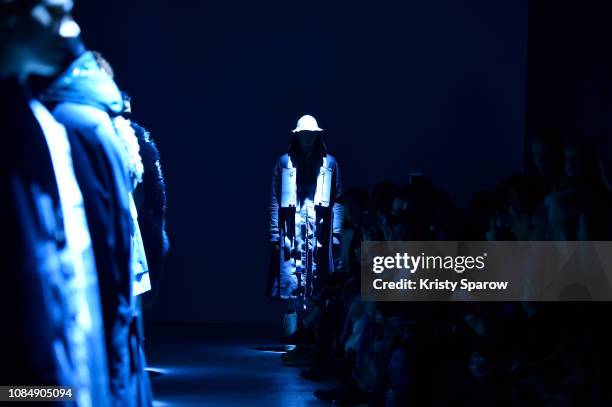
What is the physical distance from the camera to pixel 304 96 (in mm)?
9445

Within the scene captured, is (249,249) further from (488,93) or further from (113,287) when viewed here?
(113,287)

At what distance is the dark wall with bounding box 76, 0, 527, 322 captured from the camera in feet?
30.7

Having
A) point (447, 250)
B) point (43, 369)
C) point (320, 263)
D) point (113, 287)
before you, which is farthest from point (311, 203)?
point (43, 369)

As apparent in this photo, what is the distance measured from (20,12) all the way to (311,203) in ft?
19.9

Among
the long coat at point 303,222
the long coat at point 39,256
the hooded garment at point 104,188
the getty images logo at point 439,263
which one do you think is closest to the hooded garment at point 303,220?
the long coat at point 303,222

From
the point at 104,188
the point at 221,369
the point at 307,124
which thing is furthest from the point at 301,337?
the point at 104,188

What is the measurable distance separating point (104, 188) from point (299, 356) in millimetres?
4445

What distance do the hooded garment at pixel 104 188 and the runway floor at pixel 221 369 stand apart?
2.46m

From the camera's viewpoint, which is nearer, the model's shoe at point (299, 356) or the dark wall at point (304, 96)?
the model's shoe at point (299, 356)

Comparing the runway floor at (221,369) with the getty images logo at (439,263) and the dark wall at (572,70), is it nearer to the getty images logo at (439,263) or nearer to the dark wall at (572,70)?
the getty images logo at (439,263)

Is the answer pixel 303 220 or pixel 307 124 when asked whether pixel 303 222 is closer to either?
pixel 303 220

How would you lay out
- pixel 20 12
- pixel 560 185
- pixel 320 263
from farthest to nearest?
pixel 320 263, pixel 560 185, pixel 20 12

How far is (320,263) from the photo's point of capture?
27.0ft

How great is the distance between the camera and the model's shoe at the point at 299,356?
23.3 feet
